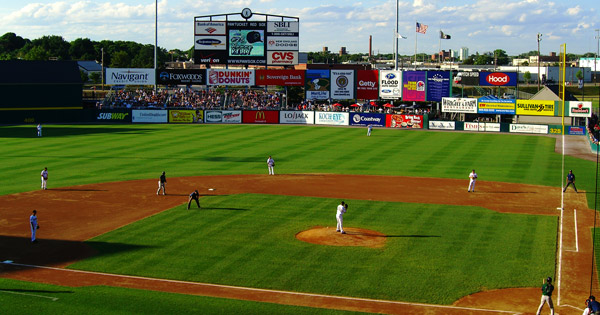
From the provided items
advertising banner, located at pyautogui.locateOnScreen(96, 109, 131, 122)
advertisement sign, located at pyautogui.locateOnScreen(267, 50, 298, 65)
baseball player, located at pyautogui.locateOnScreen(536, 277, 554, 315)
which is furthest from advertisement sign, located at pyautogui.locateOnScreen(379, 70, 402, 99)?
baseball player, located at pyautogui.locateOnScreen(536, 277, 554, 315)

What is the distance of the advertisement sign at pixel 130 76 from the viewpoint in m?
83.5

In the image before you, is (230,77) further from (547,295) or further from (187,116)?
(547,295)

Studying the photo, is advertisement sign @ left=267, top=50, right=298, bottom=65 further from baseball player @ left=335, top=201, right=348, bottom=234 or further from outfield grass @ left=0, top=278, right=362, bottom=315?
outfield grass @ left=0, top=278, right=362, bottom=315

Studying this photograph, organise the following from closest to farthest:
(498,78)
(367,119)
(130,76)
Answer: (498,78), (367,119), (130,76)

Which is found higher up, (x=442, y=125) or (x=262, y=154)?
(x=442, y=125)

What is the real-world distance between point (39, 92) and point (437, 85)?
4942 cm

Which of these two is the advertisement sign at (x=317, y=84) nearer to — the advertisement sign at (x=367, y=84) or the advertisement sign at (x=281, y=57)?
the advertisement sign at (x=281, y=57)

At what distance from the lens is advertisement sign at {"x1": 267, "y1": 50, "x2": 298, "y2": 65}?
81250 mm

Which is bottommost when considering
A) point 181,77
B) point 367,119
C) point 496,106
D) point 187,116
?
point 367,119

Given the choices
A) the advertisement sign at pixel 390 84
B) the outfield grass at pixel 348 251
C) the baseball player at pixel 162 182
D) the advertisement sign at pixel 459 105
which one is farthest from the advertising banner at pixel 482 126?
the baseball player at pixel 162 182

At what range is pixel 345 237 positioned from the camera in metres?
25.9

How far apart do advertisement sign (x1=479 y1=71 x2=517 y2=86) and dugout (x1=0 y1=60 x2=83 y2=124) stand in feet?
168

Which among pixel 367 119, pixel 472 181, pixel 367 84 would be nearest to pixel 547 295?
pixel 472 181

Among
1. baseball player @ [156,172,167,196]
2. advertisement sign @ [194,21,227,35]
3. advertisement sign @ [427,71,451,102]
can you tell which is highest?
advertisement sign @ [194,21,227,35]
